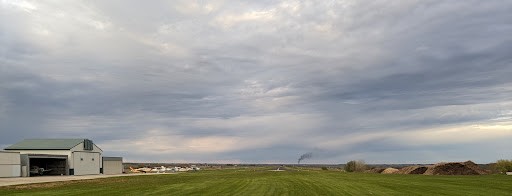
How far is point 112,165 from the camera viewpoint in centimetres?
12550

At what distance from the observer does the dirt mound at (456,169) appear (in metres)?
80.9

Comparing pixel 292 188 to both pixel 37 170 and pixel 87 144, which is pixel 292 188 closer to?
pixel 37 170

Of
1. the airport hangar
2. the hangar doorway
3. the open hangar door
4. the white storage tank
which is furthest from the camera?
the open hangar door

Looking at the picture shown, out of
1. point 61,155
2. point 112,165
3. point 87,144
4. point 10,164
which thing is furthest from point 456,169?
point 112,165

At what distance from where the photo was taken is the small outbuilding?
122 metres

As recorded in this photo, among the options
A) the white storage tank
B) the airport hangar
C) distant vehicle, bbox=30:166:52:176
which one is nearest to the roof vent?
the airport hangar

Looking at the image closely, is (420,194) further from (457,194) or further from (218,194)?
(218,194)

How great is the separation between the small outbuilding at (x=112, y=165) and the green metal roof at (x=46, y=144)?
14355 mm

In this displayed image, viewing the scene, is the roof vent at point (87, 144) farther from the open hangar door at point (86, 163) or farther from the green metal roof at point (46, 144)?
the green metal roof at point (46, 144)

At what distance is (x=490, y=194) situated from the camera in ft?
111

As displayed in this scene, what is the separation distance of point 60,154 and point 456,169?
268 feet

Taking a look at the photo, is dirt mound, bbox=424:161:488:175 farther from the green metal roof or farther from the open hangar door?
the green metal roof

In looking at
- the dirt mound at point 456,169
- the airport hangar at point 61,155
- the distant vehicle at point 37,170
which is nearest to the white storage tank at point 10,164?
the airport hangar at point 61,155

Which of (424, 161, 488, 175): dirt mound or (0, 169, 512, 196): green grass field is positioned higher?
(0, 169, 512, 196): green grass field
